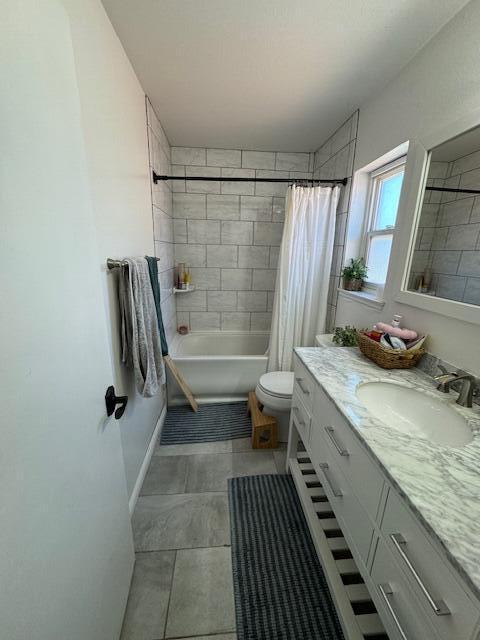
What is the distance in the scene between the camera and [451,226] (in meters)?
1.15

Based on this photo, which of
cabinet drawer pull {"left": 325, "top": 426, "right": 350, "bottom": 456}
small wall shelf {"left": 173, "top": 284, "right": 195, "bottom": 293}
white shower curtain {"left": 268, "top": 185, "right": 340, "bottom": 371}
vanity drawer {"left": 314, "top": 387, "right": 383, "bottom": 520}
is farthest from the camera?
small wall shelf {"left": 173, "top": 284, "right": 195, "bottom": 293}

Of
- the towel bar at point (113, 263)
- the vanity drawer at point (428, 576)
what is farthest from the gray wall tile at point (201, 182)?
the vanity drawer at point (428, 576)

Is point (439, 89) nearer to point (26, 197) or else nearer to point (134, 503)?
point (26, 197)

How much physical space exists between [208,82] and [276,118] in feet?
2.07

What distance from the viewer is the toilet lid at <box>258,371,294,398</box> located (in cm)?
191

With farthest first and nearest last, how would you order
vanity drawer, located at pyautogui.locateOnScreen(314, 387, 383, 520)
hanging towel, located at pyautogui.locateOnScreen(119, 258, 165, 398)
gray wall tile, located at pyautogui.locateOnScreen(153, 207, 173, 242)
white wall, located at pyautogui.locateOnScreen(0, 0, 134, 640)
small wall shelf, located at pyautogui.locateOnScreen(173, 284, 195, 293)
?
small wall shelf, located at pyautogui.locateOnScreen(173, 284, 195, 293)
gray wall tile, located at pyautogui.locateOnScreen(153, 207, 173, 242)
hanging towel, located at pyautogui.locateOnScreen(119, 258, 165, 398)
vanity drawer, located at pyautogui.locateOnScreen(314, 387, 383, 520)
white wall, located at pyautogui.locateOnScreen(0, 0, 134, 640)

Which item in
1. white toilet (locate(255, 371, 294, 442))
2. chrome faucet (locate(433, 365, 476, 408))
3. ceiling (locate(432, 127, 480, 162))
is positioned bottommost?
white toilet (locate(255, 371, 294, 442))

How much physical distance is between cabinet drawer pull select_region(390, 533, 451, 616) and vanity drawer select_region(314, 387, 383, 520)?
87mm

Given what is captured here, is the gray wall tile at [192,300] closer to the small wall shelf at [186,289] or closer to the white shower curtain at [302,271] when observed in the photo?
the small wall shelf at [186,289]

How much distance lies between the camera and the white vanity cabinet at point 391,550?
50cm

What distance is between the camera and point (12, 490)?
444mm

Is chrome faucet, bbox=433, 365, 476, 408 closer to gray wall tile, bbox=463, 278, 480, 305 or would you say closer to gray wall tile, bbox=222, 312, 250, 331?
gray wall tile, bbox=463, 278, 480, 305

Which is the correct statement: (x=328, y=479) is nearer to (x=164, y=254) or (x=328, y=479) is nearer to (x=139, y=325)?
(x=139, y=325)

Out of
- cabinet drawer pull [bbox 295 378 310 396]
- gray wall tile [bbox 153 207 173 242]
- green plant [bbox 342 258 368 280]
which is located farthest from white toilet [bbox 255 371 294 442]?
gray wall tile [bbox 153 207 173 242]
